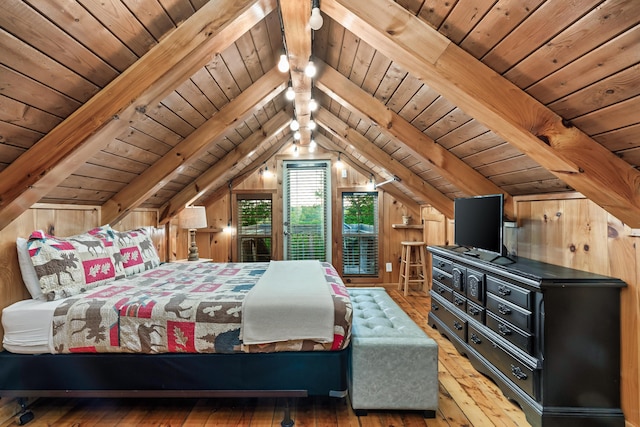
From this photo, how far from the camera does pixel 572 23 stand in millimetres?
1159

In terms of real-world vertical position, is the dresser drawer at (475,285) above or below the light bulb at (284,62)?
below

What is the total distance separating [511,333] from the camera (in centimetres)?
196

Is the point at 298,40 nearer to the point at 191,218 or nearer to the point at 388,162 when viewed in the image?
the point at 388,162

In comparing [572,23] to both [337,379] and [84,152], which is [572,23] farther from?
[84,152]

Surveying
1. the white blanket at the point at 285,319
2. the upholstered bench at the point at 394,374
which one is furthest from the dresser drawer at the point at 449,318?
the white blanket at the point at 285,319

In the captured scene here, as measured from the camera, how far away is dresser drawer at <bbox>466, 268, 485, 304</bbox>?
2.33 m

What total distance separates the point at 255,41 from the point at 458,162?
1939 millimetres

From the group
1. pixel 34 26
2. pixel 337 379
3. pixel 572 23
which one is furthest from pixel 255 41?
pixel 337 379

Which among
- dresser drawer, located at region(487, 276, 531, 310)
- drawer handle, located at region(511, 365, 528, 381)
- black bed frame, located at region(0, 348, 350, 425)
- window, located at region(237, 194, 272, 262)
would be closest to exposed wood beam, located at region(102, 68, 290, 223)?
black bed frame, located at region(0, 348, 350, 425)

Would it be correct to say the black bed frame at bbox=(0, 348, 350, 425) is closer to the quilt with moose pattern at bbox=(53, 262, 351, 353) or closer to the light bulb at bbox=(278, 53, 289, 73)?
the quilt with moose pattern at bbox=(53, 262, 351, 353)

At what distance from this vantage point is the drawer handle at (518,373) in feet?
6.02

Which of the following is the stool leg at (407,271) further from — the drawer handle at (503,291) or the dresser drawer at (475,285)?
the drawer handle at (503,291)

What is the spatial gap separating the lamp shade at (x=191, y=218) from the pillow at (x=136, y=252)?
33.7 inches

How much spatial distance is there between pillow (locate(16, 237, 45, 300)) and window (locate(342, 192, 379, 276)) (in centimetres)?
390
